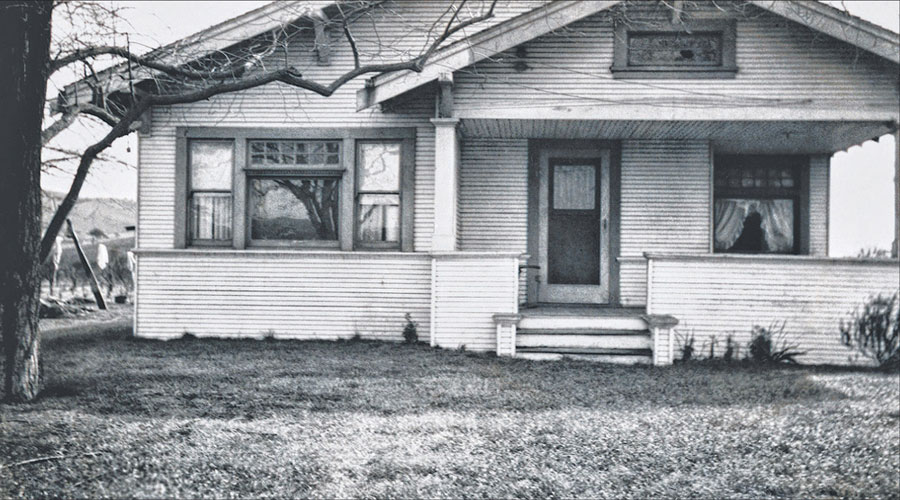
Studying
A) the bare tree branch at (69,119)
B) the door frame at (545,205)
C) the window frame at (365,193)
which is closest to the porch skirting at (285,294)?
the window frame at (365,193)

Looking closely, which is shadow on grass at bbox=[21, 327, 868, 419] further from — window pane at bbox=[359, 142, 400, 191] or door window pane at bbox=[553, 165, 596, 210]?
door window pane at bbox=[553, 165, 596, 210]

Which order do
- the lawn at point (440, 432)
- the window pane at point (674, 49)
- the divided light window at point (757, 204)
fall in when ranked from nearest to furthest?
the lawn at point (440, 432) → the window pane at point (674, 49) → the divided light window at point (757, 204)

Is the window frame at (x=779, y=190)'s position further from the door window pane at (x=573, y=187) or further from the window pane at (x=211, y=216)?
the window pane at (x=211, y=216)

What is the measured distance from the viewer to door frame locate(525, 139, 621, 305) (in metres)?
11.2

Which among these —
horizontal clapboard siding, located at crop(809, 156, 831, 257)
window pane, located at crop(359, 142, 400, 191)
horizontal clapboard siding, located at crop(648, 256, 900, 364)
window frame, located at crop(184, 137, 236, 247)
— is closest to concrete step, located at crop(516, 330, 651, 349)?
horizontal clapboard siding, located at crop(648, 256, 900, 364)

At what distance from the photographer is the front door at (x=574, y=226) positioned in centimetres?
1122

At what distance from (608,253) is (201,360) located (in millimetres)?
6002

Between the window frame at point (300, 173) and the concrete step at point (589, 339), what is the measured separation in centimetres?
228

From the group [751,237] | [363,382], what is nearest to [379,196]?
[363,382]

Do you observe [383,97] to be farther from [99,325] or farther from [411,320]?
[99,325]

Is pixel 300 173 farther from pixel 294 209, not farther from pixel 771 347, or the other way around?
pixel 771 347

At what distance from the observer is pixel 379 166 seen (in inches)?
422

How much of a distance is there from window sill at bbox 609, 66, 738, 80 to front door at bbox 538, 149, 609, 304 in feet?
5.10

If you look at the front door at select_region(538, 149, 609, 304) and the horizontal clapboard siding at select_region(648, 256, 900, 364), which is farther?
the front door at select_region(538, 149, 609, 304)
